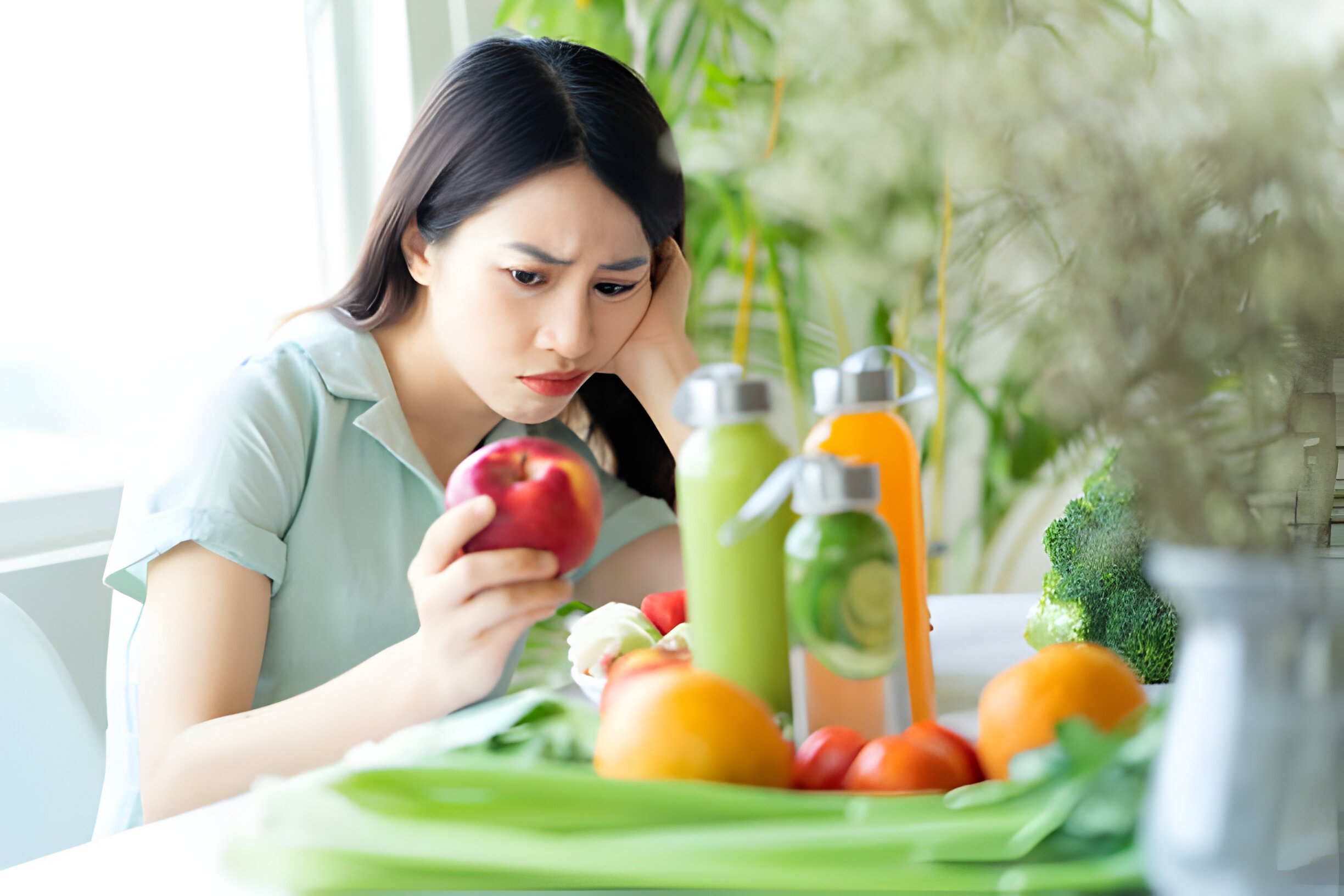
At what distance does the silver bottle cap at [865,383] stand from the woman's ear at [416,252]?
64 cm

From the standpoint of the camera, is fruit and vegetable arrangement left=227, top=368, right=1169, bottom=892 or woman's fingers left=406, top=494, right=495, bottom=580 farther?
woman's fingers left=406, top=494, right=495, bottom=580

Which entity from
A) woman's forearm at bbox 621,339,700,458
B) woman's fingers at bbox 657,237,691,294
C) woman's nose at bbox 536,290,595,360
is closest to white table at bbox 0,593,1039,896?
woman's nose at bbox 536,290,595,360

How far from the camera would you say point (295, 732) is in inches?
31.3

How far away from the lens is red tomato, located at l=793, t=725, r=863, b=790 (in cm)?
48

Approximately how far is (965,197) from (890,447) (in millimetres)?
→ 1000

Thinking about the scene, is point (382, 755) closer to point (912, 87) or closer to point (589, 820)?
point (589, 820)

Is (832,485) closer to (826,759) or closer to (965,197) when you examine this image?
(826,759)

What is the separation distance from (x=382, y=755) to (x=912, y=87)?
35 centimetres

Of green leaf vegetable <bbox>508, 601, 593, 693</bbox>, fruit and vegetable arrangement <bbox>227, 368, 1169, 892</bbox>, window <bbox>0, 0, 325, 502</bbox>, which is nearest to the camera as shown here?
fruit and vegetable arrangement <bbox>227, 368, 1169, 892</bbox>

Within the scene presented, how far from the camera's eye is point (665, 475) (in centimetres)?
136

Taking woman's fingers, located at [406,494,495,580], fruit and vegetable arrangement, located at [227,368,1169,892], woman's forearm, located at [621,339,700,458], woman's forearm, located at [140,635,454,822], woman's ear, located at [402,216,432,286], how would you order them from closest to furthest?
fruit and vegetable arrangement, located at [227,368,1169,892] < woman's fingers, located at [406,494,495,580] < woman's forearm, located at [140,635,454,822] < woman's ear, located at [402,216,432,286] < woman's forearm, located at [621,339,700,458]

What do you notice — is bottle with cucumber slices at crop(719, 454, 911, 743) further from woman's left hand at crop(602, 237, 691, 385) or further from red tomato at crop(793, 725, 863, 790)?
woman's left hand at crop(602, 237, 691, 385)

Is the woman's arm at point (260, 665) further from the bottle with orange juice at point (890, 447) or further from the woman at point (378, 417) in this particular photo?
the bottle with orange juice at point (890, 447)

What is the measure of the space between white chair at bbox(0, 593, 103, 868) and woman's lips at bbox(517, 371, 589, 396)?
0.46 meters
